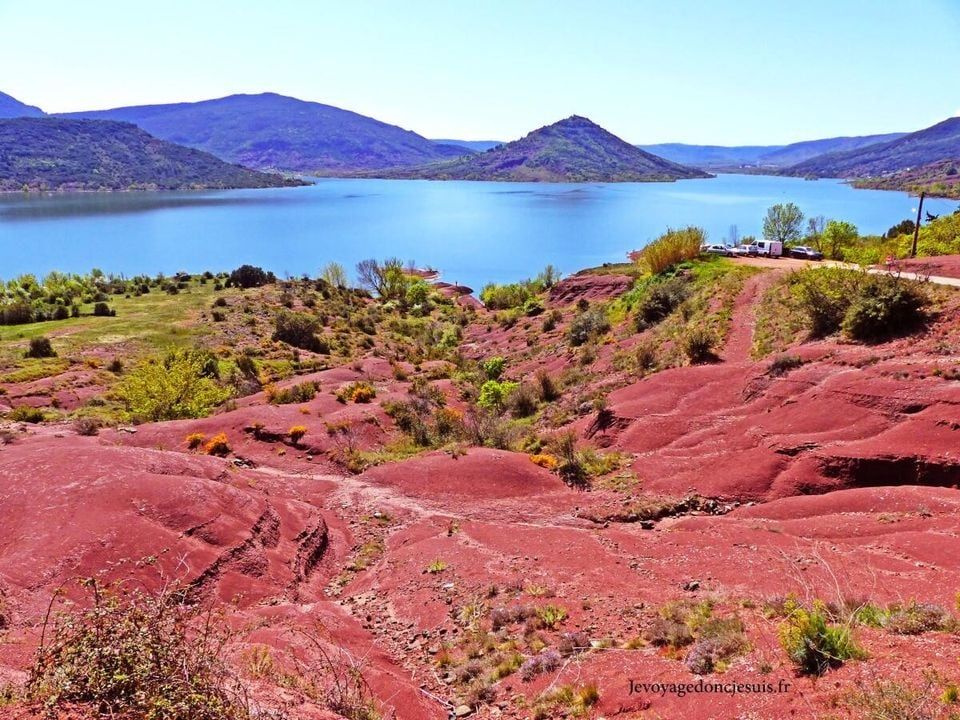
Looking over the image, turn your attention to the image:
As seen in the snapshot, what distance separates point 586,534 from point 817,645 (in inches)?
318

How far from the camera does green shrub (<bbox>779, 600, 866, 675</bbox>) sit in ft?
21.0

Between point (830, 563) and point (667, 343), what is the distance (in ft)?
60.6

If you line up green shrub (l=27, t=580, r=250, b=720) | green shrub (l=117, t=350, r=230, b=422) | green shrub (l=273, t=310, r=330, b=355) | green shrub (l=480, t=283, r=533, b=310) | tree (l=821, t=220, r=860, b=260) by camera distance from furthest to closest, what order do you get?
green shrub (l=480, t=283, r=533, b=310)
tree (l=821, t=220, r=860, b=260)
green shrub (l=273, t=310, r=330, b=355)
green shrub (l=117, t=350, r=230, b=422)
green shrub (l=27, t=580, r=250, b=720)

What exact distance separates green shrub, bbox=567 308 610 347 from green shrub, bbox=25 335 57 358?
37672mm

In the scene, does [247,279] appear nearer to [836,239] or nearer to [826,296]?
[836,239]

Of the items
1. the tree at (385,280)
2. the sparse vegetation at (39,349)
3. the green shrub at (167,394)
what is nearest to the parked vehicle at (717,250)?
the green shrub at (167,394)

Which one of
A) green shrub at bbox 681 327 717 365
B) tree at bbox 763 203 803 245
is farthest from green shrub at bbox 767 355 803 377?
tree at bbox 763 203 803 245

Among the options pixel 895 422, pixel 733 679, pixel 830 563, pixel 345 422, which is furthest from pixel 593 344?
pixel 733 679

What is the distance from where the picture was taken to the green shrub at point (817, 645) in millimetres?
6387

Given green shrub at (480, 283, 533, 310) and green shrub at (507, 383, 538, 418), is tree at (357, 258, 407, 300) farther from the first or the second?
green shrub at (507, 383, 538, 418)

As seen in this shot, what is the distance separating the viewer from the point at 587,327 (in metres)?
38.4

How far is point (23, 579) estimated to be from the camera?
10164 millimetres

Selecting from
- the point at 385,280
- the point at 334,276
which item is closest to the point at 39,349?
the point at 334,276

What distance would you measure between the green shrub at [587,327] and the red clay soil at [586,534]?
50.0 feet
